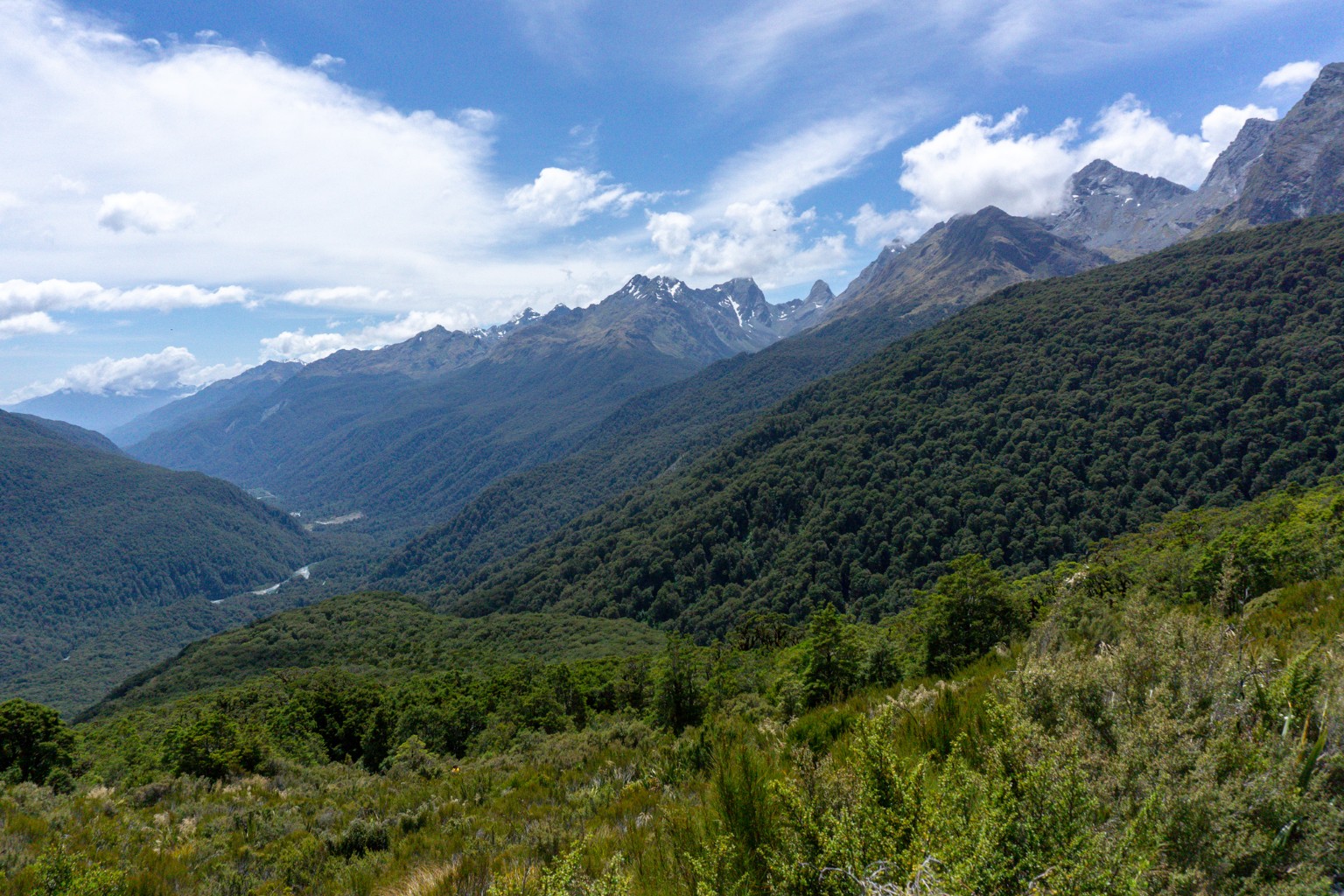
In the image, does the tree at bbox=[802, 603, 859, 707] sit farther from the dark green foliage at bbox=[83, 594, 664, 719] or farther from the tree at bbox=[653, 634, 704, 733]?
the dark green foliage at bbox=[83, 594, 664, 719]

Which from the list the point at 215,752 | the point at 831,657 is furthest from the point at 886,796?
the point at 215,752

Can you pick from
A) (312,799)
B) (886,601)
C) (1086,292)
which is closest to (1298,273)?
(1086,292)

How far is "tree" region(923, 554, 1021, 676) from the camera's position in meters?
17.1

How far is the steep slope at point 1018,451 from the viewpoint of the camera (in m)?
107

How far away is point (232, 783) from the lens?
13312 millimetres

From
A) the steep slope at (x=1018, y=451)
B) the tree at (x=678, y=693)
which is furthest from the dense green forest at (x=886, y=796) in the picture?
the steep slope at (x=1018, y=451)

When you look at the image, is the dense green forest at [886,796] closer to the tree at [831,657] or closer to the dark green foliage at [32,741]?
the tree at [831,657]

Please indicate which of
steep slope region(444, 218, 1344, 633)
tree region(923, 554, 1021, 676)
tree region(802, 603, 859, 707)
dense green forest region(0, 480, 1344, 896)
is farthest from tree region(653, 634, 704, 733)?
steep slope region(444, 218, 1344, 633)

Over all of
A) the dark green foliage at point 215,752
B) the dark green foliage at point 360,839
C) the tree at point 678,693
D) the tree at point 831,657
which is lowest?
the tree at point 678,693

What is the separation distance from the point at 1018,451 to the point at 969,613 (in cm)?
12758

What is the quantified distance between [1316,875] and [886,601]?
112 m

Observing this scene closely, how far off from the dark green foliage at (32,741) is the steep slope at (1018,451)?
105 meters

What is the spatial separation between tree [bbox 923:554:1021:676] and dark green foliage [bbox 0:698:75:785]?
26.8m

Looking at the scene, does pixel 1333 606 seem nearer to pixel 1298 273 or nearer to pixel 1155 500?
pixel 1155 500
